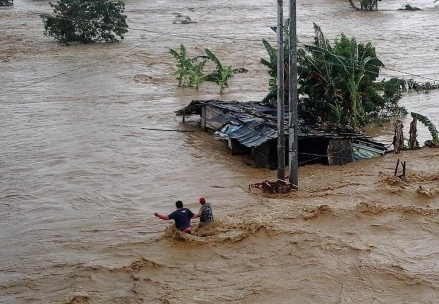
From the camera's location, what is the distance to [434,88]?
81.8 feet

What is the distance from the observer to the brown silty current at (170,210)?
→ 8938 mm

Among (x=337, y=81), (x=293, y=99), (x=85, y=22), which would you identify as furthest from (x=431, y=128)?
(x=85, y=22)

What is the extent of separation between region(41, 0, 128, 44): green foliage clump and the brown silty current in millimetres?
8538

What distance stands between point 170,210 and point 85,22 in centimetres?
2408

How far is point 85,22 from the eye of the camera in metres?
34.2

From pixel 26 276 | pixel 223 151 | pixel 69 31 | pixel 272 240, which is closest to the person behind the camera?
pixel 26 276

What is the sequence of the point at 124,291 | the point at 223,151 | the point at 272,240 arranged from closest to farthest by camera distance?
1. the point at 124,291
2. the point at 272,240
3. the point at 223,151

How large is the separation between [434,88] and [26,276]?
20.0m

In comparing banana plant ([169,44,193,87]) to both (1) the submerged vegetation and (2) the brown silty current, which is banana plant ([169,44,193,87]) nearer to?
(2) the brown silty current

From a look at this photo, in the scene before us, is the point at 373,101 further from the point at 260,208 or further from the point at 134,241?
the point at 134,241

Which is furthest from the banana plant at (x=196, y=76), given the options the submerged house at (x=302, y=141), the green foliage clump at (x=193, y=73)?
the submerged house at (x=302, y=141)

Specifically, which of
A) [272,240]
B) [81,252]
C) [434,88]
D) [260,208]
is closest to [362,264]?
[272,240]

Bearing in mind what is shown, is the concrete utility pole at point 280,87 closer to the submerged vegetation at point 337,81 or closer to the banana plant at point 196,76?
the submerged vegetation at point 337,81

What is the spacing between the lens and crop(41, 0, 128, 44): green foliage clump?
33.8 m
